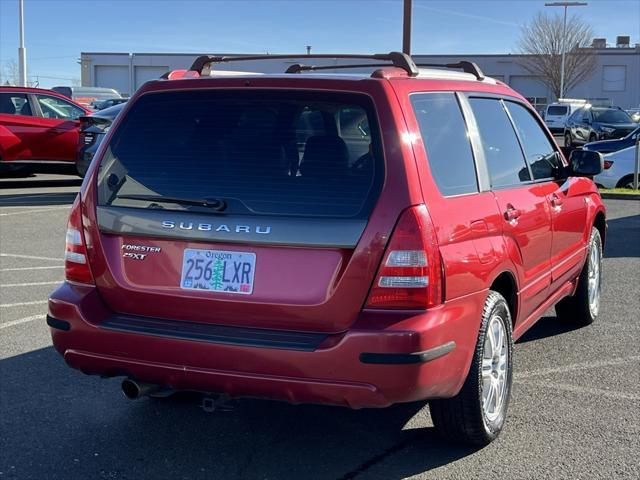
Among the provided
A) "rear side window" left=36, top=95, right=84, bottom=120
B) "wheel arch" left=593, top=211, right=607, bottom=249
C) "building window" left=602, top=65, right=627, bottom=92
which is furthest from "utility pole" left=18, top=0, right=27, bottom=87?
"building window" left=602, top=65, right=627, bottom=92

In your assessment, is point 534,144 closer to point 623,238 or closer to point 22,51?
point 623,238

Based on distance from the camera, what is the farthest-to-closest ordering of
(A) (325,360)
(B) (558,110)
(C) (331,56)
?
(B) (558,110) → (C) (331,56) → (A) (325,360)

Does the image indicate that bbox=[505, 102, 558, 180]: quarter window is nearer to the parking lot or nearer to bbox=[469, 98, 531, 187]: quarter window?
bbox=[469, 98, 531, 187]: quarter window

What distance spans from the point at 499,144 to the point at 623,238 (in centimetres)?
688

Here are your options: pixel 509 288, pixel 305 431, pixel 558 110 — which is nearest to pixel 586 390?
pixel 509 288

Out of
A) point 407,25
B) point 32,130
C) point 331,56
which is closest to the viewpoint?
point 331,56

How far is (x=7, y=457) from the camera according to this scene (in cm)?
385

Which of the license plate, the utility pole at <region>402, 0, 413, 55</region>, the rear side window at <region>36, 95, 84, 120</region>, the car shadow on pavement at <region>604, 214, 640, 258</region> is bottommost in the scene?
the car shadow on pavement at <region>604, 214, 640, 258</region>

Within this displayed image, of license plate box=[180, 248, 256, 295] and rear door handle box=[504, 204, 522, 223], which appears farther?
rear door handle box=[504, 204, 522, 223]

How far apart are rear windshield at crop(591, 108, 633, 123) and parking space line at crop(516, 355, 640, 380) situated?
93.0 feet

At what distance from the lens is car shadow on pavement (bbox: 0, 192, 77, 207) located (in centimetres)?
1333

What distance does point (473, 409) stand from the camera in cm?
377

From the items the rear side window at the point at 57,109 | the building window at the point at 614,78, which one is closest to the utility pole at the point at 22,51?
the rear side window at the point at 57,109

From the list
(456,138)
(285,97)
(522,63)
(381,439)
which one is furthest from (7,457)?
(522,63)
